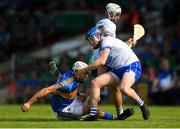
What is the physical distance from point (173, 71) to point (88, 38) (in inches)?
450

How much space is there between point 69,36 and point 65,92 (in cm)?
1724

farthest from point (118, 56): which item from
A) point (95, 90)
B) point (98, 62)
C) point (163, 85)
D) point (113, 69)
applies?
point (163, 85)

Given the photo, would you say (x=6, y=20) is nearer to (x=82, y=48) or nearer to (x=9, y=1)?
(x=9, y=1)

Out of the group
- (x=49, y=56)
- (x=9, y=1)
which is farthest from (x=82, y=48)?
(x=9, y=1)

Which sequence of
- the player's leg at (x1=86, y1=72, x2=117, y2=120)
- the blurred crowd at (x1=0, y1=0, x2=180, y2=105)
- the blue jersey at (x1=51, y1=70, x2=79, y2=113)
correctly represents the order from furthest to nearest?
the blurred crowd at (x1=0, y1=0, x2=180, y2=105)
the blue jersey at (x1=51, y1=70, x2=79, y2=113)
the player's leg at (x1=86, y1=72, x2=117, y2=120)

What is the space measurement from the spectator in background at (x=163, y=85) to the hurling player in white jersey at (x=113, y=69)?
1008cm

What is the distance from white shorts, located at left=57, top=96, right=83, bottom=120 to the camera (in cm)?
1598

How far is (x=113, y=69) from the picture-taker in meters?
16.1

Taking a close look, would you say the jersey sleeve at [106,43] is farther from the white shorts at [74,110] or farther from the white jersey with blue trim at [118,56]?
the white shorts at [74,110]

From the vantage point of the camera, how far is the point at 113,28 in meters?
16.7

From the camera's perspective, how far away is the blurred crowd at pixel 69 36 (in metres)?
27.0

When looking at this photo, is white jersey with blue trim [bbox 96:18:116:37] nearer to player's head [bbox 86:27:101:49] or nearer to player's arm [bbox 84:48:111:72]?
player's head [bbox 86:27:101:49]

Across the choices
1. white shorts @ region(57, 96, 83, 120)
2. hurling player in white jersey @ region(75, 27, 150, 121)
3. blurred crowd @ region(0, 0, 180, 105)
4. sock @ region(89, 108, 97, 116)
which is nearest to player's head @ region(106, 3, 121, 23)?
hurling player in white jersey @ region(75, 27, 150, 121)

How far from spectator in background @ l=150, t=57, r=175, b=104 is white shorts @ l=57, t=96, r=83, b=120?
1041cm
